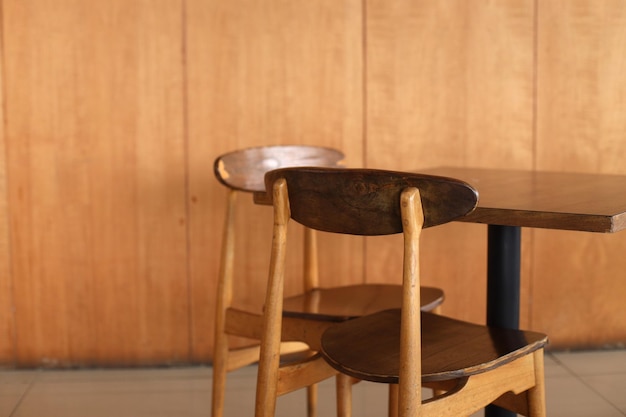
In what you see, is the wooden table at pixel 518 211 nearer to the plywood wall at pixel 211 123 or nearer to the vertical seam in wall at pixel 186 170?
the plywood wall at pixel 211 123

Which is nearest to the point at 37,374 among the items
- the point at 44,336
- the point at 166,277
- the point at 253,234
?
the point at 44,336

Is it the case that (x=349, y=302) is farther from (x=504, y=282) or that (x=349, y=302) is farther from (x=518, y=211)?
(x=518, y=211)

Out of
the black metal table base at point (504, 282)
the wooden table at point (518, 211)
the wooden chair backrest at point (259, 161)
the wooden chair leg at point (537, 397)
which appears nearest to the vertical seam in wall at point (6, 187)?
the wooden chair backrest at point (259, 161)

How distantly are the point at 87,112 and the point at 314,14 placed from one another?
948mm

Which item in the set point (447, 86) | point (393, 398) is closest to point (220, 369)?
point (393, 398)

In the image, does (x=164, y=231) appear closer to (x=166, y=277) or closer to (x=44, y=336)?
(x=166, y=277)

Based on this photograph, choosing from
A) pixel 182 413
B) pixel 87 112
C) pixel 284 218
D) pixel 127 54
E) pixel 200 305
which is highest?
pixel 127 54

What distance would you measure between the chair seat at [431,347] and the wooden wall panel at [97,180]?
5.10 feet

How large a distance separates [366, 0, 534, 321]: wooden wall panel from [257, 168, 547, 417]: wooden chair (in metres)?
1.50

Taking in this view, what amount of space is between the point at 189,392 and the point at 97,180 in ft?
2.92

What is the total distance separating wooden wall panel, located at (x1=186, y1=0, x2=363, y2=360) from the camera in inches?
140

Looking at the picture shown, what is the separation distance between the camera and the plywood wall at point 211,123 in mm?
3541

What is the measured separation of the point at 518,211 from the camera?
1.97 meters

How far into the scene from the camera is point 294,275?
3.69 meters
